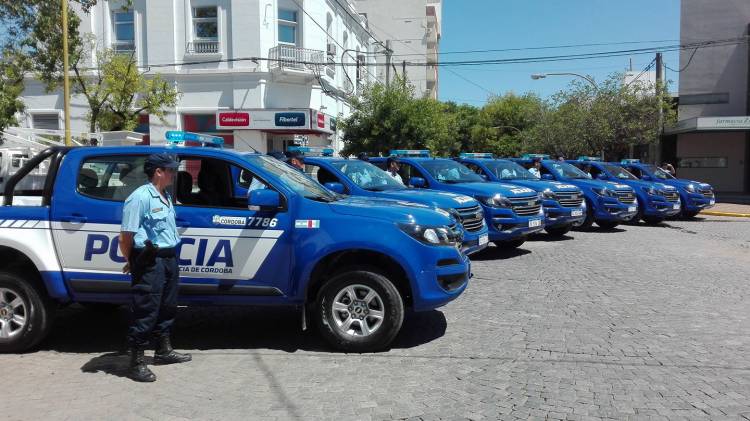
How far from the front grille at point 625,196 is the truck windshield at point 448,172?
4689mm

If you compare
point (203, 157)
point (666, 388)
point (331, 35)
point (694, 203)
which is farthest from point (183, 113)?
point (666, 388)

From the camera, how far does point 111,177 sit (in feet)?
18.8

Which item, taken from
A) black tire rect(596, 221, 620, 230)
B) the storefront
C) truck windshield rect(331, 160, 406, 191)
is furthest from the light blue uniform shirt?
the storefront

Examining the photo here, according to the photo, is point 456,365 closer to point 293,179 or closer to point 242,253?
point 242,253

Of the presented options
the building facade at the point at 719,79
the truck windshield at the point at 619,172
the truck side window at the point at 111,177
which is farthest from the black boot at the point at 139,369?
the building facade at the point at 719,79

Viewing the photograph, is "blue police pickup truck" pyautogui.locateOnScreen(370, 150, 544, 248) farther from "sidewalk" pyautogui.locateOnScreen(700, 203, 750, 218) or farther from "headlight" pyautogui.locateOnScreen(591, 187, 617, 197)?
"sidewalk" pyautogui.locateOnScreen(700, 203, 750, 218)

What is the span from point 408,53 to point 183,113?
36617mm

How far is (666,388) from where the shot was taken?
4609mm

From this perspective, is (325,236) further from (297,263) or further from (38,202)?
(38,202)

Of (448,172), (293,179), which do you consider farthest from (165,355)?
(448,172)

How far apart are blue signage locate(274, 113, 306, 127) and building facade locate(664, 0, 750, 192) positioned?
1850 centimetres

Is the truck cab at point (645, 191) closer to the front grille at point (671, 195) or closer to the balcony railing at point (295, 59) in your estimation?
the front grille at point (671, 195)

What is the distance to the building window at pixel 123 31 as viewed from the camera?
1051 inches

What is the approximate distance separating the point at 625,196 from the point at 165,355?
41.7ft
